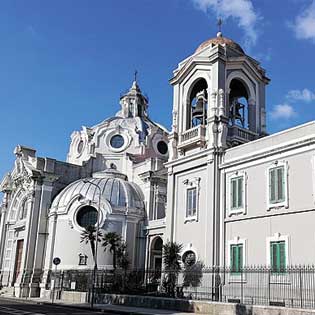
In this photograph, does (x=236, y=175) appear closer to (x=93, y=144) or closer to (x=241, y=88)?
(x=241, y=88)

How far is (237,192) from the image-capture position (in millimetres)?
26438

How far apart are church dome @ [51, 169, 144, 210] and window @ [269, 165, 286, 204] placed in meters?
19.7

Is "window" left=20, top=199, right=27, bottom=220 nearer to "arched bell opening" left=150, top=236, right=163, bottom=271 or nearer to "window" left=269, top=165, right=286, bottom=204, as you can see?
"arched bell opening" left=150, top=236, right=163, bottom=271

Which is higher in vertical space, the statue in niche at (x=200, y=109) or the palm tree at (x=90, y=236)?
the statue in niche at (x=200, y=109)

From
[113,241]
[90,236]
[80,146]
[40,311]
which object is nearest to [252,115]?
[113,241]

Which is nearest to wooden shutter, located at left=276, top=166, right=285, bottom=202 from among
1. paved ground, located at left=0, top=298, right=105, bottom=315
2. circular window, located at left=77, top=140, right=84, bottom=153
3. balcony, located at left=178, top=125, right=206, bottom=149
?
balcony, located at left=178, top=125, right=206, bottom=149

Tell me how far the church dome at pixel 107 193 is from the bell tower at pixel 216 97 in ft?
39.5

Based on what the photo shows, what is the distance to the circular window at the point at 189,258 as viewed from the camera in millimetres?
27922

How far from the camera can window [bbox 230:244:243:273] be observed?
25.1m

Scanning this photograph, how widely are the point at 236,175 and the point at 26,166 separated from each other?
26.3m

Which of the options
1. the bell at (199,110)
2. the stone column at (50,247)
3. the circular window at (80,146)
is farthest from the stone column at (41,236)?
the bell at (199,110)

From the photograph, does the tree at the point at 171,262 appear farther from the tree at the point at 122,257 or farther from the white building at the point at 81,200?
the white building at the point at 81,200

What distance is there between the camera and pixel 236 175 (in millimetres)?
26672

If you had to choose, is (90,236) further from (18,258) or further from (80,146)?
(80,146)
